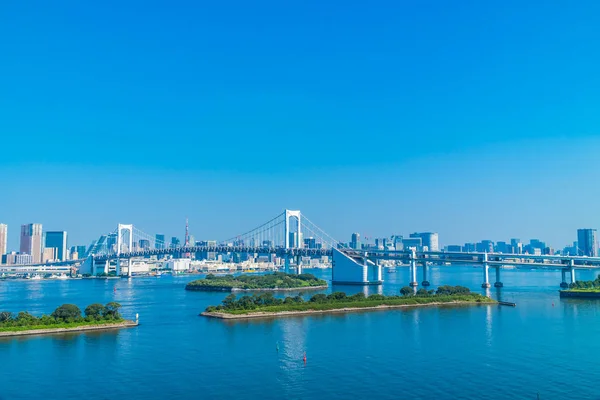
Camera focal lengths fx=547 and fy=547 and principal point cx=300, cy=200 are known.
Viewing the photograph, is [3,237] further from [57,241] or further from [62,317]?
[62,317]

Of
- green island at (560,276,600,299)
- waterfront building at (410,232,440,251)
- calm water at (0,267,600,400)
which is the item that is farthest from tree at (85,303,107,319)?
waterfront building at (410,232,440,251)

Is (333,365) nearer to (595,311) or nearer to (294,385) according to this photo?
(294,385)

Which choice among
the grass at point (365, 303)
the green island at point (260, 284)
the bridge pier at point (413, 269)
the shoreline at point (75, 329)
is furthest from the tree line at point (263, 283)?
the shoreline at point (75, 329)

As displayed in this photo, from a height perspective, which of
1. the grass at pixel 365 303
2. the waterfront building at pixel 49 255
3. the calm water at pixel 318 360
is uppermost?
the waterfront building at pixel 49 255

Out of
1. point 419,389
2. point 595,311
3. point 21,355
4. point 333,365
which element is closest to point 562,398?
point 419,389

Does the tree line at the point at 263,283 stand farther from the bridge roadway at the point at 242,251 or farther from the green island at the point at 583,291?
the green island at the point at 583,291

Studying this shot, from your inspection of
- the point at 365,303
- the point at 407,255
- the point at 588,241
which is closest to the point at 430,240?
the point at 588,241
